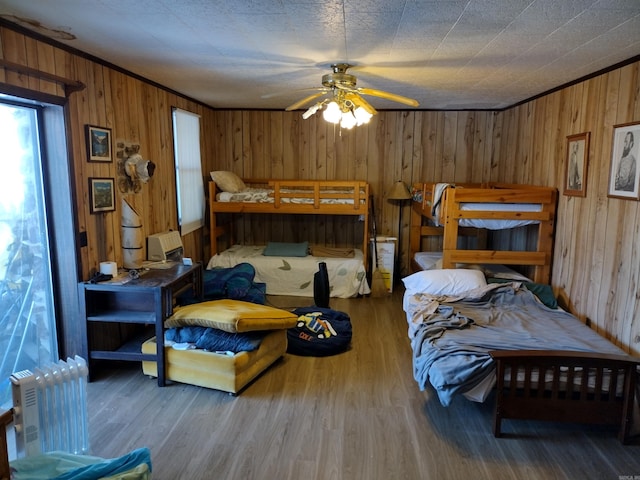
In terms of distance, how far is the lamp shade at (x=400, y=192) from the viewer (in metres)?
5.32

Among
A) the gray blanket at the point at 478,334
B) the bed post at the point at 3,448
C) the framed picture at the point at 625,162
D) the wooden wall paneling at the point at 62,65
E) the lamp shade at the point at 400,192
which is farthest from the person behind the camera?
the lamp shade at the point at 400,192

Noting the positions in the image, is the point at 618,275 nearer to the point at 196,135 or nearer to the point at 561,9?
the point at 561,9

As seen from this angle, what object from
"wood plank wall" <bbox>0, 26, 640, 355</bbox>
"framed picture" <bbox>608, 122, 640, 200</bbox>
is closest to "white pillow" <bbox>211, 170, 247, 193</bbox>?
"wood plank wall" <bbox>0, 26, 640, 355</bbox>

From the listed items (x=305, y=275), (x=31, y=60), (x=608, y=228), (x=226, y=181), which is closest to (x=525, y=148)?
(x=608, y=228)

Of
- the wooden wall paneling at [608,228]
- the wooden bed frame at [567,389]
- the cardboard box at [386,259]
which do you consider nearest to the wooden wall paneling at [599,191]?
the wooden wall paneling at [608,228]

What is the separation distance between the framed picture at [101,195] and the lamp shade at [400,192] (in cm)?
324

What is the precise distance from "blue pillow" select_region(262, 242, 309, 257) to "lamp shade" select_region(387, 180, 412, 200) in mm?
1221

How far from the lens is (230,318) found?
2.85m

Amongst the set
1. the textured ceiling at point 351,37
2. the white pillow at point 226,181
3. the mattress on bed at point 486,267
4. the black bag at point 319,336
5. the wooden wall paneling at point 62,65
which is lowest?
the black bag at point 319,336

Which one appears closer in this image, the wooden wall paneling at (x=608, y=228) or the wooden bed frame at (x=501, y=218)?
the wooden wall paneling at (x=608, y=228)

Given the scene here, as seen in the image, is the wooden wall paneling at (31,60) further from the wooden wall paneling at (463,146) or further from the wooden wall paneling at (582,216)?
the wooden wall paneling at (463,146)

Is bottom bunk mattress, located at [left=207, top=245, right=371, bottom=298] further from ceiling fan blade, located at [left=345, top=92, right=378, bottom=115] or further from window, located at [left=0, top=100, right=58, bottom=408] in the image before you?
window, located at [left=0, top=100, right=58, bottom=408]

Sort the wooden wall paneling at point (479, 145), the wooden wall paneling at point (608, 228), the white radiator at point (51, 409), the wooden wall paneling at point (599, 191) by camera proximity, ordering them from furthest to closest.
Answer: the wooden wall paneling at point (479, 145) → the wooden wall paneling at point (599, 191) → the wooden wall paneling at point (608, 228) → the white radiator at point (51, 409)

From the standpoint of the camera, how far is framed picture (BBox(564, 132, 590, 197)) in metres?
3.34
